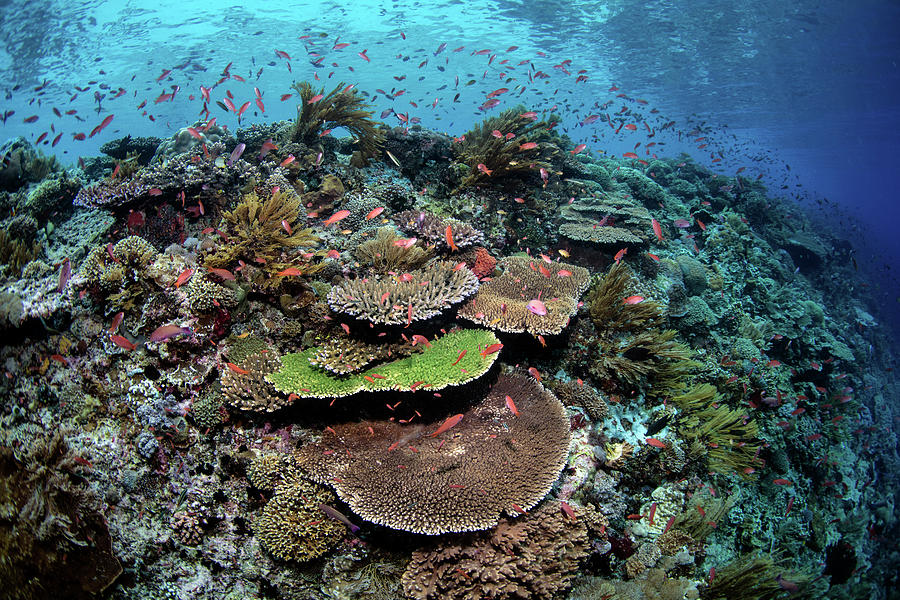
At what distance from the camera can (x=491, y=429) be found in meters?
4.45

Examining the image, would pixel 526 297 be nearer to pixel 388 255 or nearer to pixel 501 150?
pixel 388 255

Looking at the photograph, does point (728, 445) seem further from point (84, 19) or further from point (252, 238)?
point (84, 19)

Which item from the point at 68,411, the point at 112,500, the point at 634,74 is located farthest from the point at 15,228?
the point at 634,74

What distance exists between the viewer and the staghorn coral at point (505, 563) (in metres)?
3.54

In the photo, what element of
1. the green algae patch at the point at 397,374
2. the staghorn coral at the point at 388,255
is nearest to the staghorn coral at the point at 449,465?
the green algae patch at the point at 397,374

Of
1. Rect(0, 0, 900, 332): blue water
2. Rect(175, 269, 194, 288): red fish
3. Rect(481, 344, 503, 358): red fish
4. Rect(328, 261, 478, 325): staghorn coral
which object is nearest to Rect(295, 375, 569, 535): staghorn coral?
Rect(481, 344, 503, 358): red fish

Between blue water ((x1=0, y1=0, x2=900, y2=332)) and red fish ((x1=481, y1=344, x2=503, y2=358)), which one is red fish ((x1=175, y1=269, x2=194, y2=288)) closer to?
red fish ((x1=481, y1=344, x2=503, y2=358))

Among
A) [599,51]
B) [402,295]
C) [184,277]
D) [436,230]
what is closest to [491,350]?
[402,295]

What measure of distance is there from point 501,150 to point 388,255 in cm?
378

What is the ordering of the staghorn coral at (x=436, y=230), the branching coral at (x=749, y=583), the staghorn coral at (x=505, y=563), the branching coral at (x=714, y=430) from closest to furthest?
the staghorn coral at (x=505, y=563) < the branching coral at (x=749, y=583) < the branching coral at (x=714, y=430) < the staghorn coral at (x=436, y=230)

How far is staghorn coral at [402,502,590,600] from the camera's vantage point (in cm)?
354

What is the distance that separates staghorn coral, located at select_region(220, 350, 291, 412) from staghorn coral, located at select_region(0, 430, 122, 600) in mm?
1868

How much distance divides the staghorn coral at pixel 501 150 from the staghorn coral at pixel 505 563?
6051 millimetres

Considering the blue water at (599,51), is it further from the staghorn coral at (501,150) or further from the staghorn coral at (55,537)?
the staghorn coral at (55,537)
